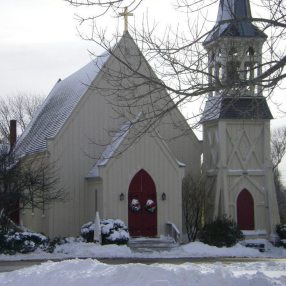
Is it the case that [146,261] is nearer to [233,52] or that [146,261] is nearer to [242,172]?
[242,172]

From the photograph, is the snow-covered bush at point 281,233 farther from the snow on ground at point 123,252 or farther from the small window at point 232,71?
the small window at point 232,71

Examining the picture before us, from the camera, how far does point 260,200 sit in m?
34.4

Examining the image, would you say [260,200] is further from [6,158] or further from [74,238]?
[6,158]

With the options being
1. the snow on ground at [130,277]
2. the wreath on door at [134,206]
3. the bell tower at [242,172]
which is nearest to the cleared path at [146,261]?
the wreath on door at [134,206]

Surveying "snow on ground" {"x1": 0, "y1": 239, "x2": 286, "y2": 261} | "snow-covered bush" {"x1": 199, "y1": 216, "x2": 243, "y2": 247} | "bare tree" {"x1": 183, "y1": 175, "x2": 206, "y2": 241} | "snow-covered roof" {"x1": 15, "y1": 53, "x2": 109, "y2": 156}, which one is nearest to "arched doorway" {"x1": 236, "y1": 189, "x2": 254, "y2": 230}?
"bare tree" {"x1": 183, "y1": 175, "x2": 206, "y2": 241}

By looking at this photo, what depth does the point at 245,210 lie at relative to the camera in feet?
112

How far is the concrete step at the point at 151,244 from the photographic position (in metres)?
30.3

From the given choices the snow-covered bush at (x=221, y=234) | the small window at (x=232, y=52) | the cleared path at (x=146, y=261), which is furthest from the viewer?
the snow-covered bush at (x=221, y=234)

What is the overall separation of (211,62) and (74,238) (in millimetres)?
17707

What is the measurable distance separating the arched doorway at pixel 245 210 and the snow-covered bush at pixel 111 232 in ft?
22.0

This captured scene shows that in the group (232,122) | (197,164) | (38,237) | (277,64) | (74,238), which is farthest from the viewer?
Answer: (197,164)

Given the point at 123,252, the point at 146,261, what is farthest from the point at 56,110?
the point at 146,261

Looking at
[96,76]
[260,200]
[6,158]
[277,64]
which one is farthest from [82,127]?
[277,64]

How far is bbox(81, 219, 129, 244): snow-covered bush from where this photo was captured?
95.9ft
